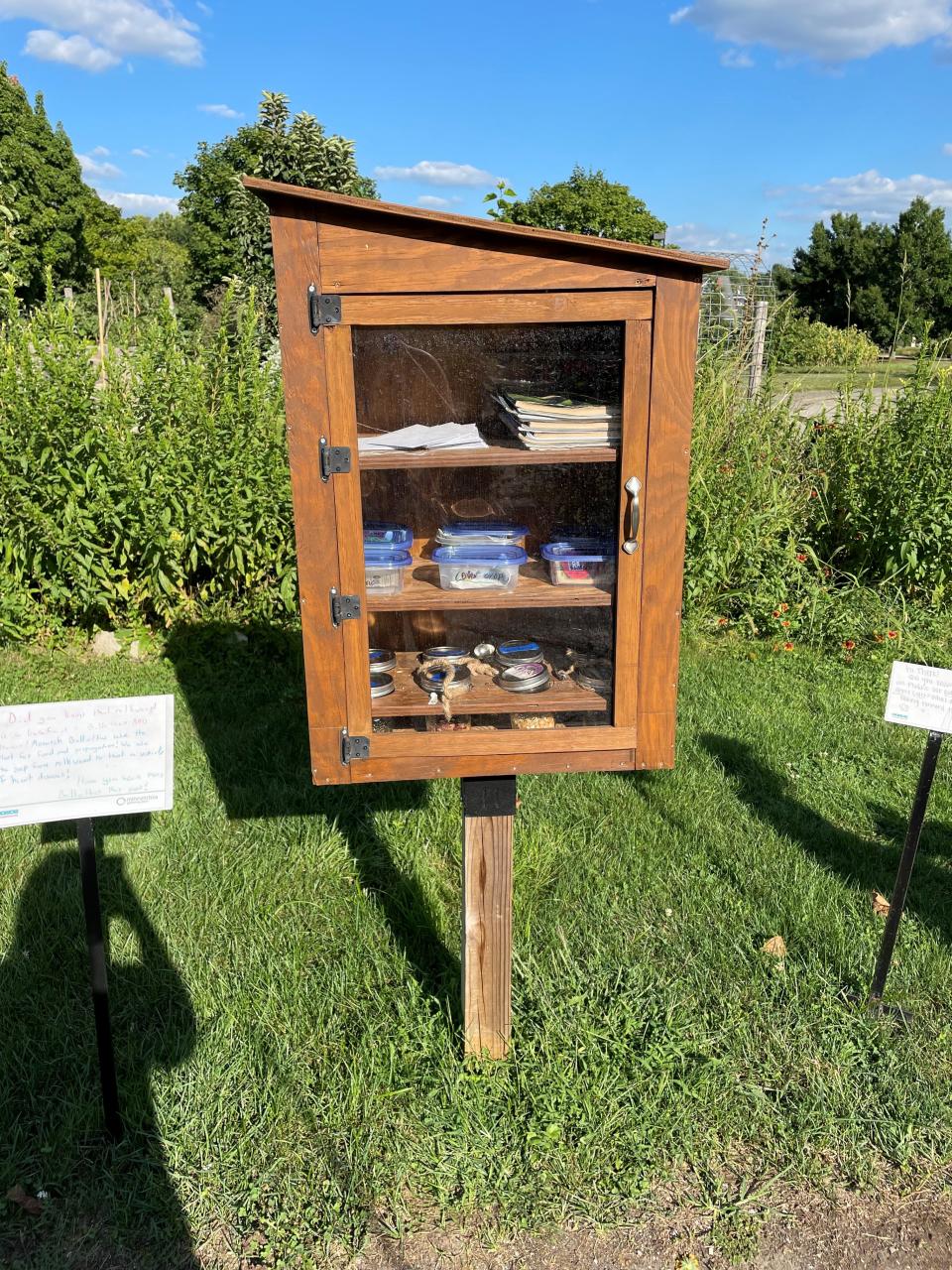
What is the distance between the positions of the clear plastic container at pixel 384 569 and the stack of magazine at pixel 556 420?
41 cm

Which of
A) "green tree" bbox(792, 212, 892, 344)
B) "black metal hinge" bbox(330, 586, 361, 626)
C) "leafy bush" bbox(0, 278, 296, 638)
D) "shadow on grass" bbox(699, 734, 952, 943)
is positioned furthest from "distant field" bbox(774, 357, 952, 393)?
"green tree" bbox(792, 212, 892, 344)

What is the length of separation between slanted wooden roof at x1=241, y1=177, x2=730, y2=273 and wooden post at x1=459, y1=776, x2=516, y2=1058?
126cm

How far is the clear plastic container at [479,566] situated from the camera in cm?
224

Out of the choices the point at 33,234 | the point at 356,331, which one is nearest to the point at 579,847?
the point at 356,331

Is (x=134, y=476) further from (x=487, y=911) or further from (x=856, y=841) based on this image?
(x=856, y=841)

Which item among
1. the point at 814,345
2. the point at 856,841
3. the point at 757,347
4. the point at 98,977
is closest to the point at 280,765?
the point at 98,977

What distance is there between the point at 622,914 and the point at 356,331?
2.20 m

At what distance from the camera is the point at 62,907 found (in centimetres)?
318

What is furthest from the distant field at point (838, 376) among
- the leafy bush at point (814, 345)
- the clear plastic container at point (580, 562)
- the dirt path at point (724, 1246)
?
Answer: the dirt path at point (724, 1246)

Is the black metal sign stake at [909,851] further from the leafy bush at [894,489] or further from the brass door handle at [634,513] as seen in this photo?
the leafy bush at [894,489]

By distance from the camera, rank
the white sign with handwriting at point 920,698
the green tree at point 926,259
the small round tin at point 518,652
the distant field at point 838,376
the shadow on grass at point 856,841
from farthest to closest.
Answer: the green tree at point 926,259
the distant field at point 838,376
the shadow on grass at point 856,841
the white sign with handwriting at point 920,698
the small round tin at point 518,652

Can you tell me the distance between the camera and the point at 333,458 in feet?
6.51

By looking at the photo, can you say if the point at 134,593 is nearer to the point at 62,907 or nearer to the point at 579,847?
the point at 62,907

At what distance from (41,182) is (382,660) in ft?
105
